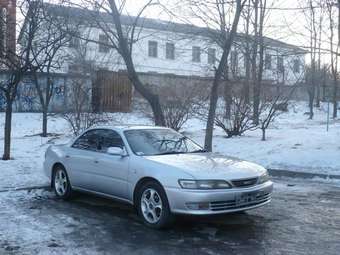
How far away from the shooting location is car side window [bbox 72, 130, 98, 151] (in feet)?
28.0

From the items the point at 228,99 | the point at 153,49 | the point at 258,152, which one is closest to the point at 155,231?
the point at 258,152

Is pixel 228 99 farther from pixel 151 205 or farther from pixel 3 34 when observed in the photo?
pixel 151 205

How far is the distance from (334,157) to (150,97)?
5429 mm

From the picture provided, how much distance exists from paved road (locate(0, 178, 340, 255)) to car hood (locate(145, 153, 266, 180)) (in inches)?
29.1

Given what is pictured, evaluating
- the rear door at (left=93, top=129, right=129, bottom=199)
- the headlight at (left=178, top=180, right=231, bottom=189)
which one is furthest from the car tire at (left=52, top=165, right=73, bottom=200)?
the headlight at (left=178, top=180, right=231, bottom=189)

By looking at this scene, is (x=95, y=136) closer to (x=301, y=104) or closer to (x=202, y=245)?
(x=202, y=245)

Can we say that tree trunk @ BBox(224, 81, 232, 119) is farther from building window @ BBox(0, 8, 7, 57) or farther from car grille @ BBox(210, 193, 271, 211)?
car grille @ BBox(210, 193, 271, 211)

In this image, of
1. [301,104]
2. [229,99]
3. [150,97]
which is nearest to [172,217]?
[150,97]

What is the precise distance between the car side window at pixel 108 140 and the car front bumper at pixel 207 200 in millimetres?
1607

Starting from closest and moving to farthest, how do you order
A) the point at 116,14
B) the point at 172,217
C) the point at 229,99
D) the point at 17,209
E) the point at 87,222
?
the point at 172,217 < the point at 87,222 < the point at 17,209 < the point at 116,14 < the point at 229,99

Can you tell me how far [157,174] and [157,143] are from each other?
3.65ft

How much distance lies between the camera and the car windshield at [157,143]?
7681 millimetres

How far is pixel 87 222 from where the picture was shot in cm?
725

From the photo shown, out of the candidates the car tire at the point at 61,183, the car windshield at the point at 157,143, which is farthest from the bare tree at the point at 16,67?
the car windshield at the point at 157,143
